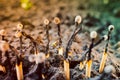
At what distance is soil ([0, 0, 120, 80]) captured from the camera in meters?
2.38

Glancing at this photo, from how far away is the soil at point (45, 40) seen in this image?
238cm

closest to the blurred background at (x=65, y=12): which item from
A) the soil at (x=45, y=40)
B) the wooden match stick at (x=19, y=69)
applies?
the soil at (x=45, y=40)

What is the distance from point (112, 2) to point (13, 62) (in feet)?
7.64

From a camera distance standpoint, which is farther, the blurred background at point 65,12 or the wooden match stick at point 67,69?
the blurred background at point 65,12

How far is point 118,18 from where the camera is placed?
13.4ft

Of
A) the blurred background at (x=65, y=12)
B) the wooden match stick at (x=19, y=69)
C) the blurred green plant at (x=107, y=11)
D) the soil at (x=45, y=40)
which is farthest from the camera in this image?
the blurred green plant at (x=107, y=11)

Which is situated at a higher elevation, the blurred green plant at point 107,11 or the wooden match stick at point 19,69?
the wooden match stick at point 19,69

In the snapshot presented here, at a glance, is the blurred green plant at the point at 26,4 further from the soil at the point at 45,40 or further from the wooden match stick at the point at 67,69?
the wooden match stick at the point at 67,69

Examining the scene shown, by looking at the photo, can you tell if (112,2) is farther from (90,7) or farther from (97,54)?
(97,54)

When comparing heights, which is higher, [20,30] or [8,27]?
[20,30]

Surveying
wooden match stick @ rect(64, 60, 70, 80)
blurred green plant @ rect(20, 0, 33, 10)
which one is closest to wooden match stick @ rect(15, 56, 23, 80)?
wooden match stick @ rect(64, 60, 70, 80)

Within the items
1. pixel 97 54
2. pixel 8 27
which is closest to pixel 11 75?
pixel 97 54

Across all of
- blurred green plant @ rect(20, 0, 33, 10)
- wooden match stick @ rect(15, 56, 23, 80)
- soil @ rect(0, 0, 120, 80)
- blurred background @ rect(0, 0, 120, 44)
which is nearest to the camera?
wooden match stick @ rect(15, 56, 23, 80)

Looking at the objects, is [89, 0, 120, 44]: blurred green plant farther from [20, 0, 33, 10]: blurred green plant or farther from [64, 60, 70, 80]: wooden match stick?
[64, 60, 70, 80]: wooden match stick
